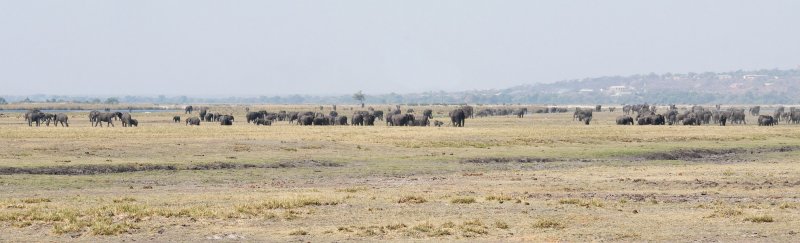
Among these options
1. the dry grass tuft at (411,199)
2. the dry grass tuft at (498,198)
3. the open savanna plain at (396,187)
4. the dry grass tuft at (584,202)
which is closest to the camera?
the open savanna plain at (396,187)

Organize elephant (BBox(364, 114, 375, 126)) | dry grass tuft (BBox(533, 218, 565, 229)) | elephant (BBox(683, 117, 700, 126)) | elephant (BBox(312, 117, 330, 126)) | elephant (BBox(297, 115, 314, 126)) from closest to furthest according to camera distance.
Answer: dry grass tuft (BBox(533, 218, 565, 229)) → elephant (BBox(312, 117, 330, 126)) → elephant (BBox(297, 115, 314, 126)) → elephant (BBox(364, 114, 375, 126)) → elephant (BBox(683, 117, 700, 126))

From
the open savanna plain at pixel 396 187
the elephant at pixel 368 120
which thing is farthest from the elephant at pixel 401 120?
the open savanna plain at pixel 396 187

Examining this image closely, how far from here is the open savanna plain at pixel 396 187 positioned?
73.3 feet

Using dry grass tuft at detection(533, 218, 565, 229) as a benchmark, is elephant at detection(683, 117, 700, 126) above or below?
below

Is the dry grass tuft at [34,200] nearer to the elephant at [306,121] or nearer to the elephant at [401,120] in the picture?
the elephant at [401,120]

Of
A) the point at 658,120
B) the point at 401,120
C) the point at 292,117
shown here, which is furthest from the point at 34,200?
Result: the point at 292,117

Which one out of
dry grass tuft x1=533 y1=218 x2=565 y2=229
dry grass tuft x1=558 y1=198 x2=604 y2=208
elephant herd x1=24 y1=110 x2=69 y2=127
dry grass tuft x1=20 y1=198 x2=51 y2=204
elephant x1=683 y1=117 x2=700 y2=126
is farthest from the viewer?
elephant x1=683 y1=117 x2=700 y2=126

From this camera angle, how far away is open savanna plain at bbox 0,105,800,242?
2234cm

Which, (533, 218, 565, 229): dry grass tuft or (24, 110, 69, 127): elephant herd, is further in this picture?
(24, 110, 69, 127): elephant herd

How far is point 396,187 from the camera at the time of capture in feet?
113

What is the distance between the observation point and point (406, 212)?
25672mm

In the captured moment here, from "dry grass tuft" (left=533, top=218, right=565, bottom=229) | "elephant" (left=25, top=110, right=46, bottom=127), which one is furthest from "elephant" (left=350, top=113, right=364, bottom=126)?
"dry grass tuft" (left=533, top=218, right=565, bottom=229)

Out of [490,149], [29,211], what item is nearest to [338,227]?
[29,211]

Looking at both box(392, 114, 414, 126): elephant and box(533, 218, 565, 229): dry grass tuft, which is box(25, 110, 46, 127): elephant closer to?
box(392, 114, 414, 126): elephant
